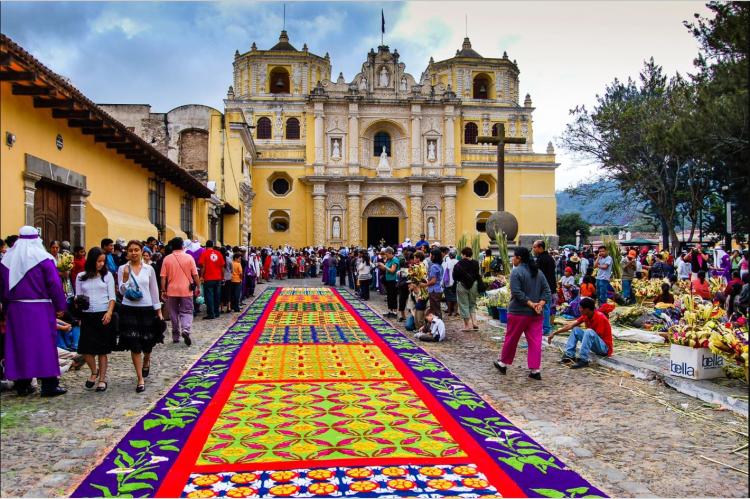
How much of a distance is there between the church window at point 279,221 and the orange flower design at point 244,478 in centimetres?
3546

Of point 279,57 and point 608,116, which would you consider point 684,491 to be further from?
point 279,57

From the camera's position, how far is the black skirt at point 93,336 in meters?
6.61

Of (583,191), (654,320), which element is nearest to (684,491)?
(654,320)

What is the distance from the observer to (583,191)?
111 feet

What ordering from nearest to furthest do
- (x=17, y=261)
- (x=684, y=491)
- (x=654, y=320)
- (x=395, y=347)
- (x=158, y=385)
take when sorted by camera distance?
(x=684, y=491)
(x=17, y=261)
(x=158, y=385)
(x=395, y=347)
(x=654, y=320)

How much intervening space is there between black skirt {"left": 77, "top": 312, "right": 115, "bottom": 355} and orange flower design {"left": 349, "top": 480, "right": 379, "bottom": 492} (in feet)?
12.5

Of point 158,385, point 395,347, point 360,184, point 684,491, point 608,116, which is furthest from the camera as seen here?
point 360,184

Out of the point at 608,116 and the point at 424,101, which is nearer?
the point at 608,116

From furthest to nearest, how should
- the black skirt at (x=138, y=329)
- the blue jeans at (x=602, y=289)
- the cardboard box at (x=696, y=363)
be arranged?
the blue jeans at (x=602, y=289), the cardboard box at (x=696, y=363), the black skirt at (x=138, y=329)

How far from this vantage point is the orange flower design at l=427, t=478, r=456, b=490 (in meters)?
4.00

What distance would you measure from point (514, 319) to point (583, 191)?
93.0 ft

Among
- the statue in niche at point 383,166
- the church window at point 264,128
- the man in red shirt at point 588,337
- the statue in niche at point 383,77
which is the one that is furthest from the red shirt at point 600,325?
the church window at point 264,128

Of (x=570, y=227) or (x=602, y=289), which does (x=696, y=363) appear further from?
(x=570, y=227)

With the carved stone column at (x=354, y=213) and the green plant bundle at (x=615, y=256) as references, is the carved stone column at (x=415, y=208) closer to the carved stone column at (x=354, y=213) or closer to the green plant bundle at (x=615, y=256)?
the carved stone column at (x=354, y=213)
